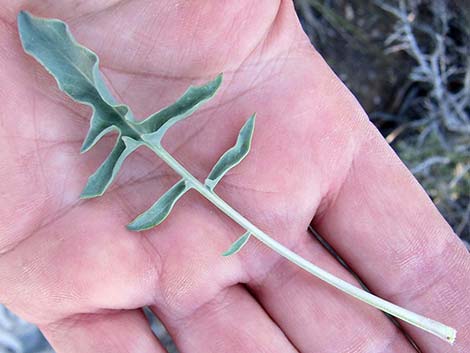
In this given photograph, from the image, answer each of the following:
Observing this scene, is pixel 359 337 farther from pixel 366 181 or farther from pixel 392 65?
pixel 392 65

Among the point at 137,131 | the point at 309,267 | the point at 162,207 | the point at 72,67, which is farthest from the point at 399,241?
the point at 72,67

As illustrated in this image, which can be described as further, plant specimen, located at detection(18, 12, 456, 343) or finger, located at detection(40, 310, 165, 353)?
finger, located at detection(40, 310, 165, 353)

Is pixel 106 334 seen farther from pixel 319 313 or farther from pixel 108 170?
pixel 319 313

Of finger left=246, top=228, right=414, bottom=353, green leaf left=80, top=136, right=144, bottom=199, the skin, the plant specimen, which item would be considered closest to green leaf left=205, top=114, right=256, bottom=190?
the plant specimen

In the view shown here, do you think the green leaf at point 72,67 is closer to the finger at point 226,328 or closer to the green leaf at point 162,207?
the green leaf at point 162,207

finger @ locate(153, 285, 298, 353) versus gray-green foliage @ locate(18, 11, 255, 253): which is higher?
gray-green foliage @ locate(18, 11, 255, 253)

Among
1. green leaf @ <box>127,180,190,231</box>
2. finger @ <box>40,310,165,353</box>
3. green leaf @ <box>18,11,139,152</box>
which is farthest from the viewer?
finger @ <box>40,310,165,353</box>

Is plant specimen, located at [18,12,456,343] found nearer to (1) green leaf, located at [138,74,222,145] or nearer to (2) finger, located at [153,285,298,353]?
(1) green leaf, located at [138,74,222,145]
